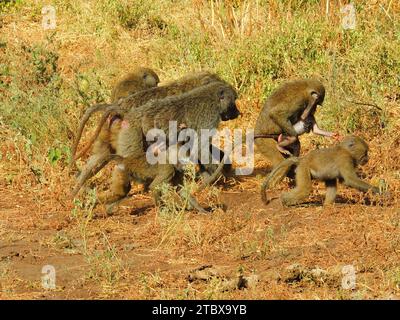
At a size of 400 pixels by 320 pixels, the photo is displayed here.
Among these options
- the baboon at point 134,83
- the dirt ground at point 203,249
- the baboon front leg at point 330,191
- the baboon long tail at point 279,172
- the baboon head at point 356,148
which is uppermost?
the baboon at point 134,83

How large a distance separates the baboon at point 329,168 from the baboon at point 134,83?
1.99 meters

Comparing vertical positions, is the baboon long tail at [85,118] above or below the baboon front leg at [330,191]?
above

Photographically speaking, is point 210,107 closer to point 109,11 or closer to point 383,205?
point 383,205

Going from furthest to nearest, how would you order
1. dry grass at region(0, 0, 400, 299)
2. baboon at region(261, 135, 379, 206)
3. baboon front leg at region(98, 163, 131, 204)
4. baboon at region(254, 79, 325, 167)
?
baboon at region(254, 79, 325, 167) → baboon front leg at region(98, 163, 131, 204) → baboon at region(261, 135, 379, 206) → dry grass at region(0, 0, 400, 299)

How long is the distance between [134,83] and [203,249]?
287cm

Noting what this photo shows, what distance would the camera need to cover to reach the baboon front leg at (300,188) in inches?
349

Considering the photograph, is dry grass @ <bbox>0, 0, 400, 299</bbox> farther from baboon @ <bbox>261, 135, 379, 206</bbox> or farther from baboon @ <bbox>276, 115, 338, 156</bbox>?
baboon @ <bbox>276, 115, 338, 156</bbox>

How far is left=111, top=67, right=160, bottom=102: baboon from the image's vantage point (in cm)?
1011

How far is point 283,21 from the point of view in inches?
464

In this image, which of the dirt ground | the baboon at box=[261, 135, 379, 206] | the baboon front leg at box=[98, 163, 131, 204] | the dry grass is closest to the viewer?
the dirt ground

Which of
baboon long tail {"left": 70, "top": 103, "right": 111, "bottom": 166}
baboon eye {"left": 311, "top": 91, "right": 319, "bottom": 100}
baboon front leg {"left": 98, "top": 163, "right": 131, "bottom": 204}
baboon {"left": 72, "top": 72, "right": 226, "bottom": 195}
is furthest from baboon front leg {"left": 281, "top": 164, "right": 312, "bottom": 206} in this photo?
baboon long tail {"left": 70, "top": 103, "right": 111, "bottom": 166}

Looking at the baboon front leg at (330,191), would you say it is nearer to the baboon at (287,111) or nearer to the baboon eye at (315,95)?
the baboon at (287,111)

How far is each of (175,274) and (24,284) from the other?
1.12 meters

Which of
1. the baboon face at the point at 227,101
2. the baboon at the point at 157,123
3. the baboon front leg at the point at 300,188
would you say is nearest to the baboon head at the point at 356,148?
the baboon front leg at the point at 300,188
